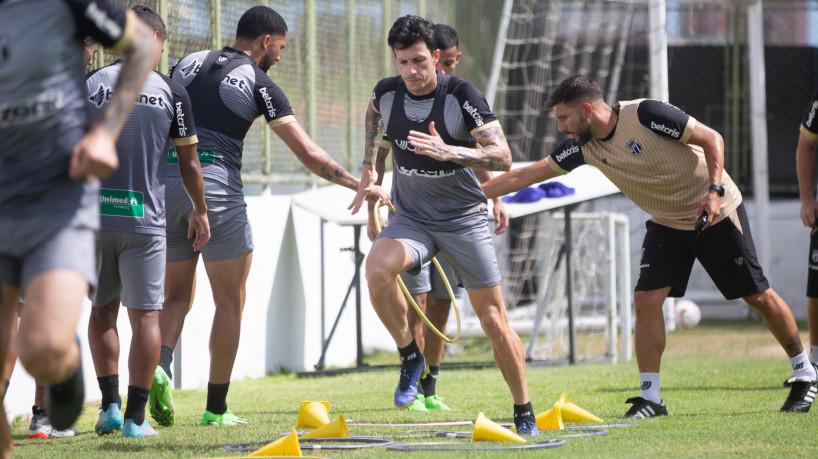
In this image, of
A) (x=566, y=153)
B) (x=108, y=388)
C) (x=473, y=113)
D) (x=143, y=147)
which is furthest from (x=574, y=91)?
(x=108, y=388)

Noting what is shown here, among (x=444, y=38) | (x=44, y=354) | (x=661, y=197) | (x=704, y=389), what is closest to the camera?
(x=44, y=354)

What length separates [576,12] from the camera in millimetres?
14539

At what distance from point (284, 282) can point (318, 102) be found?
6.84ft

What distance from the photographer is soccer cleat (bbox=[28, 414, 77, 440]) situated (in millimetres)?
5137

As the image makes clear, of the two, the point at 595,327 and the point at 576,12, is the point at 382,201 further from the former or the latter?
the point at 576,12

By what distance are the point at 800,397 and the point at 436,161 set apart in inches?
99.3

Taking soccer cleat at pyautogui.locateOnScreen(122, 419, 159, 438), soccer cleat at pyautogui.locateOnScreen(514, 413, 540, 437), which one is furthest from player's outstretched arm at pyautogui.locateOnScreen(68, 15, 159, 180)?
soccer cleat at pyautogui.locateOnScreen(514, 413, 540, 437)

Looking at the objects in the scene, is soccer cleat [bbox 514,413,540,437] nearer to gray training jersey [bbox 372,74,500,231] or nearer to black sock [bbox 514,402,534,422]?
black sock [bbox 514,402,534,422]

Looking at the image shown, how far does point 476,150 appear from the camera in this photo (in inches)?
197

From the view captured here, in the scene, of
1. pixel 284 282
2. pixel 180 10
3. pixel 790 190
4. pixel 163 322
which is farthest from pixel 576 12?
pixel 163 322

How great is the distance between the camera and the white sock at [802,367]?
19.4 feet

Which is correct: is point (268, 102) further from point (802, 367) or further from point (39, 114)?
point (802, 367)

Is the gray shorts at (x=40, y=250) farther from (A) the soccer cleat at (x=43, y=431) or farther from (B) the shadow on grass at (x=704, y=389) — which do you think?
(B) the shadow on grass at (x=704, y=389)

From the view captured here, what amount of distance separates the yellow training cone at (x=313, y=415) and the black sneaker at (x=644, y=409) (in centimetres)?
172
